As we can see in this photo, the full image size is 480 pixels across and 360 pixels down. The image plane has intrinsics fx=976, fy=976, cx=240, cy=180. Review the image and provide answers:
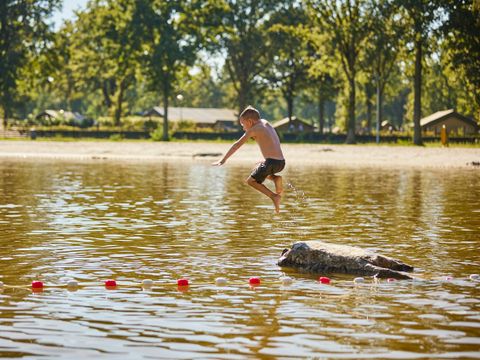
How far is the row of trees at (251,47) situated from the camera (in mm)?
74938

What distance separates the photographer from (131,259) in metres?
15.8

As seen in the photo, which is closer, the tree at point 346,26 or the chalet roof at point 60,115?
the tree at point 346,26

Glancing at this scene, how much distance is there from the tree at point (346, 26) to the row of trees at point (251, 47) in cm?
10

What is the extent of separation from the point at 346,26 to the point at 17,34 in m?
36.0

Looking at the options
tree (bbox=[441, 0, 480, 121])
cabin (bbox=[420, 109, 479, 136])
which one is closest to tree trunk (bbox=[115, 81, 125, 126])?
cabin (bbox=[420, 109, 479, 136])

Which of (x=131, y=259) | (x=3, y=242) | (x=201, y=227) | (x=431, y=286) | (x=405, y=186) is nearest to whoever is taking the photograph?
(x=431, y=286)

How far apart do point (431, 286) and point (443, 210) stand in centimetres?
1206

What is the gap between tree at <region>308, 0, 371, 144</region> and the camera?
85.1 meters

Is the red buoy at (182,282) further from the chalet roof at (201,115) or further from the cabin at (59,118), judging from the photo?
the chalet roof at (201,115)

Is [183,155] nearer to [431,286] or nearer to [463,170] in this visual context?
[463,170]

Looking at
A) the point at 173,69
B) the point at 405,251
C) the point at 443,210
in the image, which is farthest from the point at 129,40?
the point at 405,251

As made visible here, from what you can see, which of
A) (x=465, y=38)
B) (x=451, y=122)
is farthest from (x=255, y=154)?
(x=451, y=122)

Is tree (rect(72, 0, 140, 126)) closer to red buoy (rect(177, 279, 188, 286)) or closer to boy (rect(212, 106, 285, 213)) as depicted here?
boy (rect(212, 106, 285, 213))

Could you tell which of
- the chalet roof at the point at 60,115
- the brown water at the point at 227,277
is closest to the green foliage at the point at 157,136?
the chalet roof at the point at 60,115
